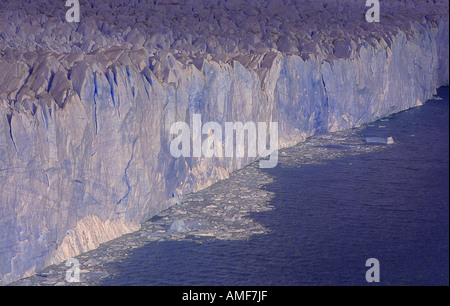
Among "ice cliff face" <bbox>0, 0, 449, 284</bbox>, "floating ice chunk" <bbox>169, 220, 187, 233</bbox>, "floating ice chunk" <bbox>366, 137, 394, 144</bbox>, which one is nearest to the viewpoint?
"ice cliff face" <bbox>0, 0, 449, 284</bbox>

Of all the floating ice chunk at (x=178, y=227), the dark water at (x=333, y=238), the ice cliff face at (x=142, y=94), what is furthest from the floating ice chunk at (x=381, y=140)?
the floating ice chunk at (x=178, y=227)

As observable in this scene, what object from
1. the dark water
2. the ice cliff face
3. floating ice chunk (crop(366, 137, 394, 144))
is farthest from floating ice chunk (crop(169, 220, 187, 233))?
floating ice chunk (crop(366, 137, 394, 144))

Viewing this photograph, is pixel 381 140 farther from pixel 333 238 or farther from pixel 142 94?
pixel 142 94

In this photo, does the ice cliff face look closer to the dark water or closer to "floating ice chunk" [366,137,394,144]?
the dark water

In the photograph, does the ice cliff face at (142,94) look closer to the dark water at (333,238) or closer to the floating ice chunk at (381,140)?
the dark water at (333,238)

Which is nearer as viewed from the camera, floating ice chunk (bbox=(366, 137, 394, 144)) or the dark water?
the dark water

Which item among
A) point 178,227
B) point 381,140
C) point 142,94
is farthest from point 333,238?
point 381,140
